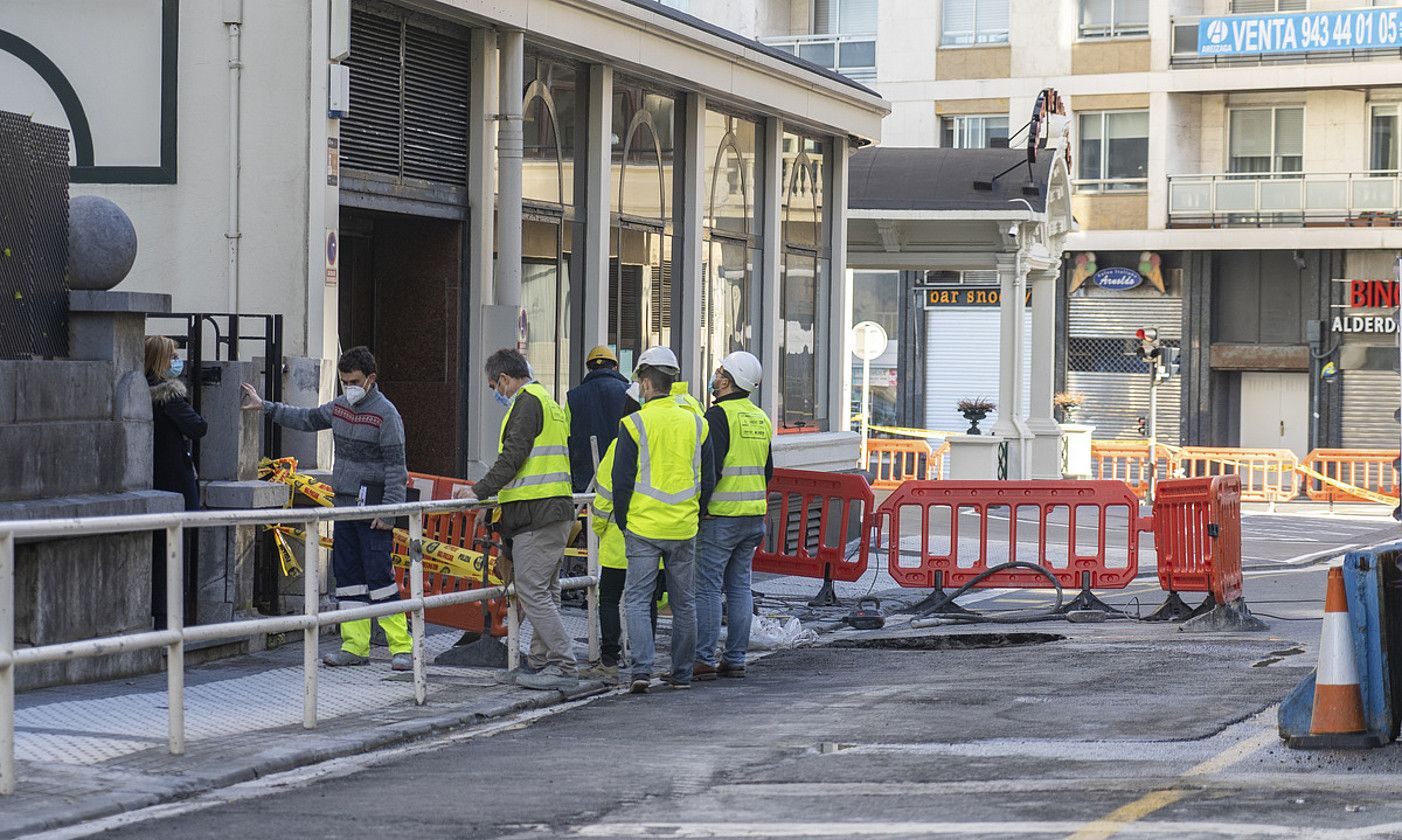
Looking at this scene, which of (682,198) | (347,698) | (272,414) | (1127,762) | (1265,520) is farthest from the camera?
(1265,520)

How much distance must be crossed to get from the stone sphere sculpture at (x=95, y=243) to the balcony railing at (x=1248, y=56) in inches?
1368

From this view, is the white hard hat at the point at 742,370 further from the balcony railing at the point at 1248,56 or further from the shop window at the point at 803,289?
the balcony railing at the point at 1248,56

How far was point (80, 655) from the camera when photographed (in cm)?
761

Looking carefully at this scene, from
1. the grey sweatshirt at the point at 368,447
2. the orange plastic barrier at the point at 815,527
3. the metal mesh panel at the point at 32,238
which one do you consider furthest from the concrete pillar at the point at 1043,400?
the metal mesh panel at the point at 32,238

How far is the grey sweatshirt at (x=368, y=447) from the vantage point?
1132 cm

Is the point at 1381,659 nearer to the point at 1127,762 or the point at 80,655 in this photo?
the point at 1127,762

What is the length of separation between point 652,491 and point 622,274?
6837 mm

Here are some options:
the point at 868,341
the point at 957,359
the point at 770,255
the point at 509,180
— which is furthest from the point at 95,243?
the point at 957,359

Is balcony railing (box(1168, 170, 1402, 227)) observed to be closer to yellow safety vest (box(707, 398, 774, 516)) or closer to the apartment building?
the apartment building

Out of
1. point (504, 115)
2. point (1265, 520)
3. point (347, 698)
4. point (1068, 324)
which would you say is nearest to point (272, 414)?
point (347, 698)

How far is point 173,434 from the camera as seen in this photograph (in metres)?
11.4

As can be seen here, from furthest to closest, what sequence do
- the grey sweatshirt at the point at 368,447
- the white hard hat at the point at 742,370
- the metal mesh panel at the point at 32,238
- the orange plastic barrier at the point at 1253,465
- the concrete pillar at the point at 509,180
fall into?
the orange plastic barrier at the point at 1253,465 < the concrete pillar at the point at 509,180 < the white hard hat at the point at 742,370 < the grey sweatshirt at the point at 368,447 < the metal mesh panel at the point at 32,238

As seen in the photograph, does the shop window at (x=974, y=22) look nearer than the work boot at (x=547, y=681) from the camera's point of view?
No

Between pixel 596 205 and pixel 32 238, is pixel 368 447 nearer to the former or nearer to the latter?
pixel 32 238
